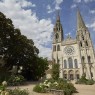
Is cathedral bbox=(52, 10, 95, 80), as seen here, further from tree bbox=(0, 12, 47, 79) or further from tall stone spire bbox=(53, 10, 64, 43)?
tree bbox=(0, 12, 47, 79)

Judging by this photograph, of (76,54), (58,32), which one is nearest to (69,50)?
(76,54)

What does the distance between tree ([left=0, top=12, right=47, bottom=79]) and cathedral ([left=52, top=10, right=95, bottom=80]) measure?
28.3 metres

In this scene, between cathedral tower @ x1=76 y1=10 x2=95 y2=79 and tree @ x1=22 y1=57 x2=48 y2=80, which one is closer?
tree @ x1=22 y1=57 x2=48 y2=80

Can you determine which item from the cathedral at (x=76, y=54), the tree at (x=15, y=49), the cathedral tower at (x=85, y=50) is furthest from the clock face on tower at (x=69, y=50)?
the tree at (x=15, y=49)

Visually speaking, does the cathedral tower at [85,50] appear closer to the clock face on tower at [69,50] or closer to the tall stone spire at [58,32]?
the clock face on tower at [69,50]

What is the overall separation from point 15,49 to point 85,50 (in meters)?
37.4

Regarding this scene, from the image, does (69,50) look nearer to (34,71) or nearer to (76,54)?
(76,54)

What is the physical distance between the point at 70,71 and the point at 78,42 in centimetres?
1228

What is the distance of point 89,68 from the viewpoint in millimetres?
53312

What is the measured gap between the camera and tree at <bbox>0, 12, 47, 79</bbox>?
24956mm

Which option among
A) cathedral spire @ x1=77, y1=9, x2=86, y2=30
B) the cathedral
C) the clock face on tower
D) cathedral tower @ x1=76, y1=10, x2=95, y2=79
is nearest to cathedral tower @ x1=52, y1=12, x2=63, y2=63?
the cathedral

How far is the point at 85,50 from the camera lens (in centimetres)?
5628

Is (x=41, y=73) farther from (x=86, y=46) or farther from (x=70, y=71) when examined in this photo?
(x=86, y=46)

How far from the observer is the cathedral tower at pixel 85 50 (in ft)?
176
